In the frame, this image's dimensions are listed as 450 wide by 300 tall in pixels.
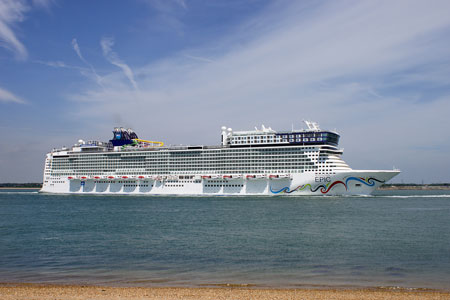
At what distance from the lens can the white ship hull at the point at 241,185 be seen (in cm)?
5769

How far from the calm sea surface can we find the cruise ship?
74.4 ft

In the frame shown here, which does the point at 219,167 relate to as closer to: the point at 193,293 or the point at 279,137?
the point at 279,137

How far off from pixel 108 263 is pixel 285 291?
30.4 feet

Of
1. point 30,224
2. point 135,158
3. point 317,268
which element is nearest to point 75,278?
point 317,268

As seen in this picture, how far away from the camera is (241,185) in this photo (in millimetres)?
65875

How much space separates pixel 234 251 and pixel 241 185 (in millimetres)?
44400

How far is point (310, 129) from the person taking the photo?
2515 inches

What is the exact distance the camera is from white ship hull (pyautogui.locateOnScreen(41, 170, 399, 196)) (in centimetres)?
5769

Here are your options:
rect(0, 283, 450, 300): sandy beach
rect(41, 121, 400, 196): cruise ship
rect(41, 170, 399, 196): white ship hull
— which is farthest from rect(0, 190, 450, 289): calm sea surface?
rect(41, 121, 400, 196): cruise ship

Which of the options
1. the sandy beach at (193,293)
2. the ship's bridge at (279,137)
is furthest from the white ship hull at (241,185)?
the sandy beach at (193,293)

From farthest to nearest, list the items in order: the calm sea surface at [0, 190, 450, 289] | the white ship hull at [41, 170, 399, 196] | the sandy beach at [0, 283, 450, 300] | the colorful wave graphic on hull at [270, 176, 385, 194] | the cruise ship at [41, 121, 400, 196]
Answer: the cruise ship at [41, 121, 400, 196]
the white ship hull at [41, 170, 399, 196]
the colorful wave graphic on hull at [270, 176, 385, 194]
the calm sea surface at [0, 190, 450, 289]
the sandy beach at [0, 283, 450, 300]

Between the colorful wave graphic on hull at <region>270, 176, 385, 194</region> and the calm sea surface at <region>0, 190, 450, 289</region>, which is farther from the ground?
the colorful wave graphic on hull at <region>270, 176, 385, 194</region>

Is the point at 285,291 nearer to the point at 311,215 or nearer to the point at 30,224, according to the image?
the point at 311,215

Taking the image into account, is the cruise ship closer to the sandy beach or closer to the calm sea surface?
the calm sea surface
